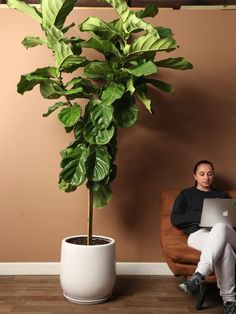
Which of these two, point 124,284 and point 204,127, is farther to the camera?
point 204,127

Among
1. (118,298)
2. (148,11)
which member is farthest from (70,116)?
(118,298)

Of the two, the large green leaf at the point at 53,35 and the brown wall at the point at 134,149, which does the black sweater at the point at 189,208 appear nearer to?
the brown wall at the point at 134,149

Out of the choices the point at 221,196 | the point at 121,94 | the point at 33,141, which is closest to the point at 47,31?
the point at 121,94

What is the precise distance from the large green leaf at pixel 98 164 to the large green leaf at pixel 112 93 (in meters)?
0.33

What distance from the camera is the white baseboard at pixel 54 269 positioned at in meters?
3.51

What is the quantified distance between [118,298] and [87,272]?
1.11 feet

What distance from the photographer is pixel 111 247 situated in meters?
2.94

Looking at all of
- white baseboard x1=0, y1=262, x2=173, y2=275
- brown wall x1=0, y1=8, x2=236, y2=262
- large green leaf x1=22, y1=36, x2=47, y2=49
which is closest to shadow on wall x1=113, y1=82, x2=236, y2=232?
brown wall x1=0, y1=8, x2=236, y2=262

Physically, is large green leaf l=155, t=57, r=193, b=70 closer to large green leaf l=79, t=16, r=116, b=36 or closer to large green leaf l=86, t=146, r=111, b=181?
large green leaf l=79, t=16, r=116, b=36

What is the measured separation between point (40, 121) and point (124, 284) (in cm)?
149

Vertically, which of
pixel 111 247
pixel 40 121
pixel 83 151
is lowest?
pixel 111 247

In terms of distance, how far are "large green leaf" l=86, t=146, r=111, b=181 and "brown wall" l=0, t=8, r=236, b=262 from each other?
2.39ft

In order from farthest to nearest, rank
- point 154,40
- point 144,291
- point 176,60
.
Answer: point 144,291
point 176,60
point 154,40

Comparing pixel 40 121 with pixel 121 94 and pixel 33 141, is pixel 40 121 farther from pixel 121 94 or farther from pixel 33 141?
pixel 121 94
